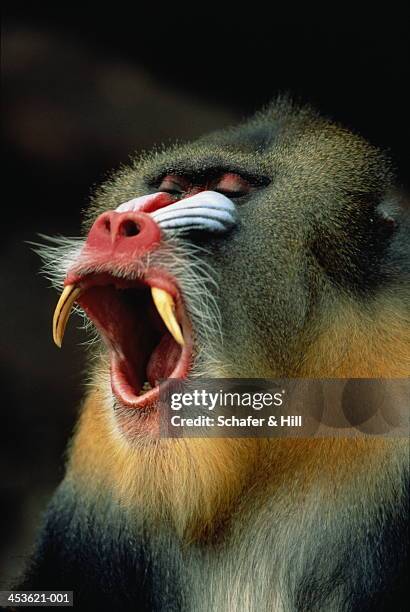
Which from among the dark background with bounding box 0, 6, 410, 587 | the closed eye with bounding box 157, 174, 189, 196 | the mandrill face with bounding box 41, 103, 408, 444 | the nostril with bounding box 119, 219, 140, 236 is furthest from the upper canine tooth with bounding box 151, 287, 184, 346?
the dark background with bounding box 0, 6, 410, 587

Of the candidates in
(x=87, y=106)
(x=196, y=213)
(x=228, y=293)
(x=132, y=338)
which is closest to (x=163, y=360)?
(x=132, y=338)

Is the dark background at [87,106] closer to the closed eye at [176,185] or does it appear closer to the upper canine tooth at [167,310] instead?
the closed eye at [176,185]

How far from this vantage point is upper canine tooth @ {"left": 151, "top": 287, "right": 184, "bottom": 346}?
161 cm

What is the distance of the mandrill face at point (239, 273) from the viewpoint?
1.71 metres

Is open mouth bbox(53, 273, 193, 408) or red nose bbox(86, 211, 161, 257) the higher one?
red nose bbox(86, 211, 161, 257)

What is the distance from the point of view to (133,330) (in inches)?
71.8

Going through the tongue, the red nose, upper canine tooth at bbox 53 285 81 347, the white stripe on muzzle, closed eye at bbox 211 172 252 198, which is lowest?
the tongue

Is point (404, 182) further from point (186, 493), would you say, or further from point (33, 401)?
point (33, 401)

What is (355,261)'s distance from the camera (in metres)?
1.83

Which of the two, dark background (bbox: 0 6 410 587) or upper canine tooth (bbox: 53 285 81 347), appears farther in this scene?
dark background (bbox: 0 6 410 587)

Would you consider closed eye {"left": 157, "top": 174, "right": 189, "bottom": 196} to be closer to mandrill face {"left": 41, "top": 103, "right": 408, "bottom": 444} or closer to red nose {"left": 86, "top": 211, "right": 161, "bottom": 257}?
mandrill face {"left": 41, "top": 103, "right": 408, "bottom": 444}

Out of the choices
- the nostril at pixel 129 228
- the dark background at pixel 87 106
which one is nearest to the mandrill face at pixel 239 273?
the nostril at pixel 129 228

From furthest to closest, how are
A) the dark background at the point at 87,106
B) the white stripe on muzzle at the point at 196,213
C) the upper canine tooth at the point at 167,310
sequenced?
1. the dark background at the point at 87,106
2. the white stripe on muzzle at the point at 196,213
3. the upper canine tooth at the point at 167,310

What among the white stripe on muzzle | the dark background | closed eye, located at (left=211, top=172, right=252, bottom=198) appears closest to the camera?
the white stripe on muzzle
